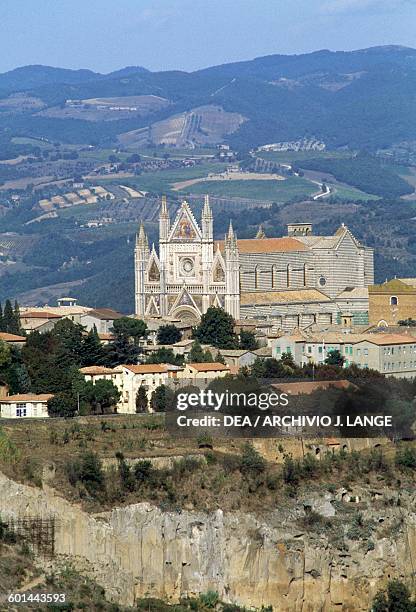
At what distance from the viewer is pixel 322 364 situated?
81625 millimetres

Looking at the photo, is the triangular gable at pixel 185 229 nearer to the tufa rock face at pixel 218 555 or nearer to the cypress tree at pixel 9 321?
the cypress tree at pixel 9 321

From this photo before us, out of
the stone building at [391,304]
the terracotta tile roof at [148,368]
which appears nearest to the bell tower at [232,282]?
the stone building at [391,304]

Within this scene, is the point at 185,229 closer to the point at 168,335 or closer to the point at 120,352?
the point at 168,335

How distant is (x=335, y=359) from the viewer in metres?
82.7

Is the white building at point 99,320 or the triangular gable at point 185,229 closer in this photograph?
the white building at point 99,320

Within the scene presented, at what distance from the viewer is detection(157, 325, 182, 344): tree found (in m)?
87.6

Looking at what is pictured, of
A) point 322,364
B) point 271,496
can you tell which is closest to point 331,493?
point 271,496

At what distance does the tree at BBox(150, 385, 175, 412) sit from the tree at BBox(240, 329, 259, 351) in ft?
45.9

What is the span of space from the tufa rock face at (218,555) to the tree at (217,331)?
25.3 m

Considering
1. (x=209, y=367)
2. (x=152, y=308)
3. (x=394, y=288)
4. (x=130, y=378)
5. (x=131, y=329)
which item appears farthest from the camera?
(x=394, y=288)

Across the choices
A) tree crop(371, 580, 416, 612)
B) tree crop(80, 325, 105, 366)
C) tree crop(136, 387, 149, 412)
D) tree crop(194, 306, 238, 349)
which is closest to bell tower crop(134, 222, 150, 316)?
tree crop(194, 306, 238, 349)

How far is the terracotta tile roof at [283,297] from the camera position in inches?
3839

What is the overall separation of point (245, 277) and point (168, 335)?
1142 cm

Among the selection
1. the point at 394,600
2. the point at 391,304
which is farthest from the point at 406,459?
the point at 391,304
